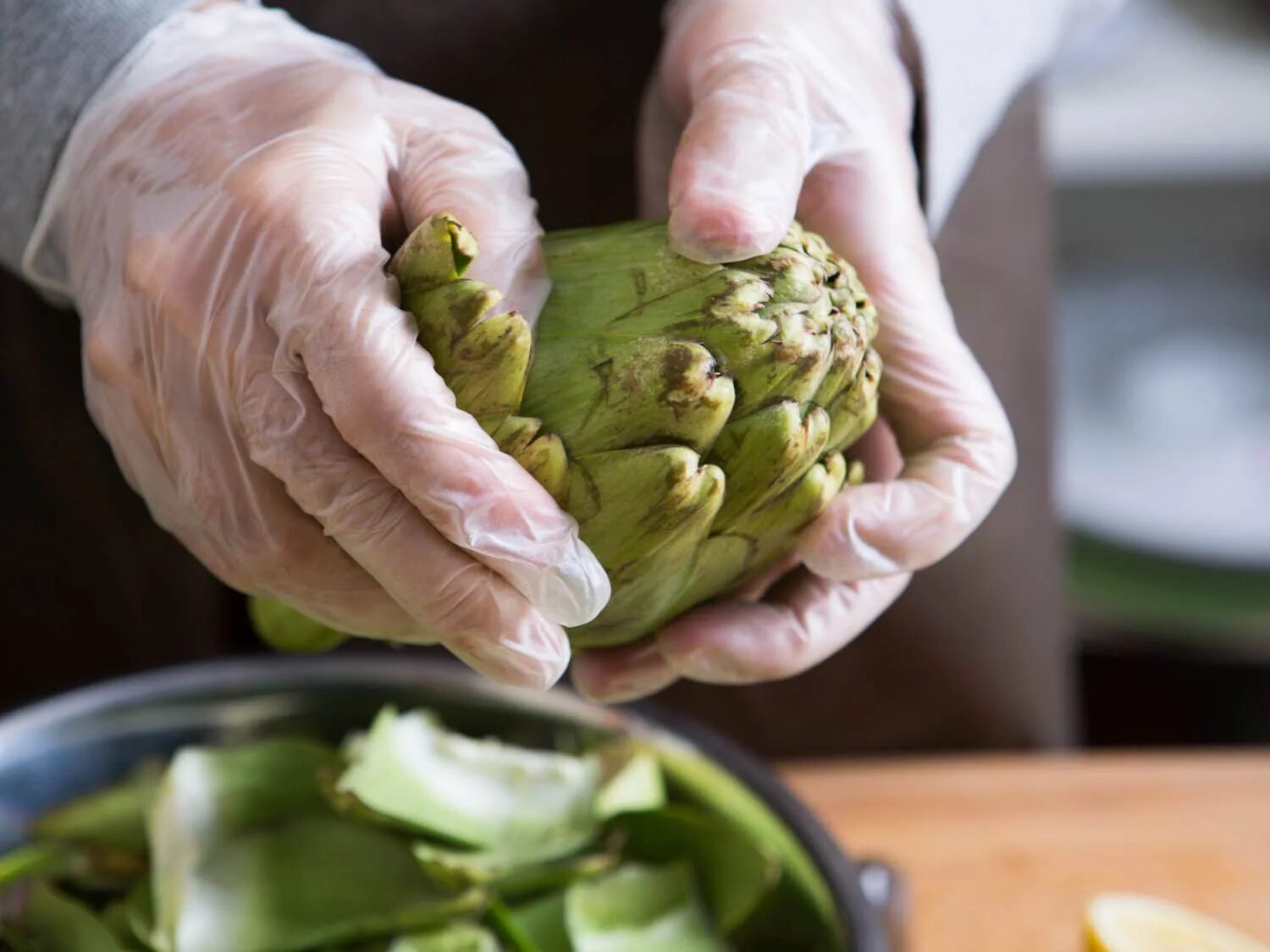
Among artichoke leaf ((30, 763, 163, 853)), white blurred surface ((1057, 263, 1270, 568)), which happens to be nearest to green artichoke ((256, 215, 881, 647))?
artichoke leaf ((30, 763, 163, 853))

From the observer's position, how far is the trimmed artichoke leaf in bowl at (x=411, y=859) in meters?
0.63

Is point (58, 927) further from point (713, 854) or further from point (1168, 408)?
point (1168, 408)

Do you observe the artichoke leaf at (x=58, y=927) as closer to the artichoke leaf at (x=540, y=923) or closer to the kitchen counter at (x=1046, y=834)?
the artichoke leaf at (x=540, y=923)

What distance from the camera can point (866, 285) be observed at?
588mm

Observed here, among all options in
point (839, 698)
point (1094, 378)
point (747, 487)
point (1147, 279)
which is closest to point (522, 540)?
point (747, 487)

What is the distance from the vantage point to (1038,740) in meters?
0.99

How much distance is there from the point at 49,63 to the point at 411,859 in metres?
0.37

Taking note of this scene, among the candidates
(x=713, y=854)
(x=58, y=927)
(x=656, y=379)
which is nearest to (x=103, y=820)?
(x=58, y=927)

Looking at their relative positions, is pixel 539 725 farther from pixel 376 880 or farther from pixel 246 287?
pixel 246 287

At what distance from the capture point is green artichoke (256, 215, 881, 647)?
1.44ft

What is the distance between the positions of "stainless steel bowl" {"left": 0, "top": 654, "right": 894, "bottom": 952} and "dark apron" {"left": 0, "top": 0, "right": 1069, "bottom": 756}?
0.22 meters

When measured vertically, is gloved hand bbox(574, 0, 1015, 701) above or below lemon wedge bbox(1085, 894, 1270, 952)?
above

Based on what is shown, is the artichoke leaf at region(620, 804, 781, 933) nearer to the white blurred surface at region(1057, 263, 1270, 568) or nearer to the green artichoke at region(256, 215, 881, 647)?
the green artichoke at region(256, 215, 881, 647)

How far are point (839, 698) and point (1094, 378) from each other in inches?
29.9
